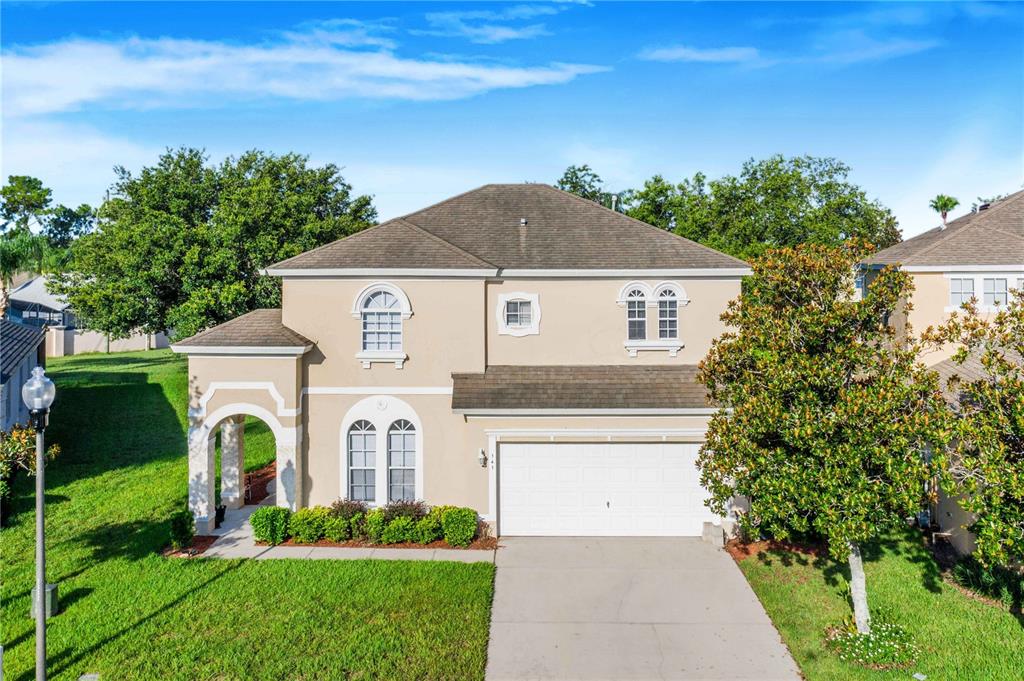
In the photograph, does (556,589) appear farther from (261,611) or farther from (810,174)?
(810,174)

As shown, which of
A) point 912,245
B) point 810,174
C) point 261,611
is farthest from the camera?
point 810,174

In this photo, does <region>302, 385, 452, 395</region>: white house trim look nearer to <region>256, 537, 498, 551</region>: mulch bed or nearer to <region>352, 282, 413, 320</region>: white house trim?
<region>352, 282, 413, 320</region>: white house trim

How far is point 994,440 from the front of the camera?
26.4ft

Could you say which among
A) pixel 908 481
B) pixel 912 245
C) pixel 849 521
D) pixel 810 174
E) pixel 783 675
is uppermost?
pixel 810 174

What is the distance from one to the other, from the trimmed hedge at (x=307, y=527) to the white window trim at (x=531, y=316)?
6.39 m

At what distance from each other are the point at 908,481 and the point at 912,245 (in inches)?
660

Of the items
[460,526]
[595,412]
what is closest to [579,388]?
[595,412]

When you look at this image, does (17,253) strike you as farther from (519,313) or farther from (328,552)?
(519,313)

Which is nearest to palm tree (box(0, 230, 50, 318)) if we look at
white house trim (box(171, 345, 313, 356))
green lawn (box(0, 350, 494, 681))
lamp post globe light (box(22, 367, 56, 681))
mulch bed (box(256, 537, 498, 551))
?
green lawn (box(0, 350, 494, 681))

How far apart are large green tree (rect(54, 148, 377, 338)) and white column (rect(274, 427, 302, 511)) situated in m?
12.3

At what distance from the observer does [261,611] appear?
1045 centimetres

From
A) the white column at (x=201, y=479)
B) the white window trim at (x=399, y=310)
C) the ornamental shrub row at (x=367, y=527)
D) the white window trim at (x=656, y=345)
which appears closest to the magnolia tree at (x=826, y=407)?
the white window trim at (x=656, y=345)

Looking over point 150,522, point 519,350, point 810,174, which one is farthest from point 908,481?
point 810,174

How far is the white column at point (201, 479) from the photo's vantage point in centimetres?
1420
